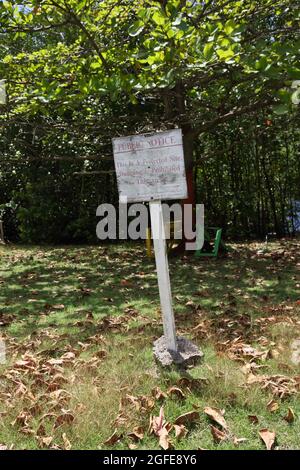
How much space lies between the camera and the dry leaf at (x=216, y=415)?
2.96 metres

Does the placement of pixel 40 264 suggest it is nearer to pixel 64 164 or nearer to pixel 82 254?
pixel 82 254

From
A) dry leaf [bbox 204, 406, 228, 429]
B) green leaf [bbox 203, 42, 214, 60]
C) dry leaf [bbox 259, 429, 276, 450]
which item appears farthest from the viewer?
green leaf [bbox 203, 42, 214, 60]

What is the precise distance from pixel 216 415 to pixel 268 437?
35 cm

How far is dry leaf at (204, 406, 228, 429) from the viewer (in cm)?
296

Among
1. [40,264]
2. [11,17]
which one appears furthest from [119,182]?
[40,264]

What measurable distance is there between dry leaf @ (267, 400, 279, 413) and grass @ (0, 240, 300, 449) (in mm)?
25

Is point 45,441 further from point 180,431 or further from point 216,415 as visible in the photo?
point 216,415

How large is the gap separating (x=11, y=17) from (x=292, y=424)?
5.94 metres

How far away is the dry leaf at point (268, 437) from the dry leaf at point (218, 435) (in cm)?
22

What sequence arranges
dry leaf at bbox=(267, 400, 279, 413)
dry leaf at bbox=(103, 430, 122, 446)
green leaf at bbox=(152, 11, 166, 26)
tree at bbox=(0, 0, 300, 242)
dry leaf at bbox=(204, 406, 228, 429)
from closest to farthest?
dry leaf at bbox=(103, 430, 122, 446) → dry leaf at bbox=(204, 406, 228, 429) → dry leaf at bbox=(267, 400, 279, 413) → green leaf at bbox=(152, 11, 166, 26) → tree at bbox=(0, 0, 300, 242)

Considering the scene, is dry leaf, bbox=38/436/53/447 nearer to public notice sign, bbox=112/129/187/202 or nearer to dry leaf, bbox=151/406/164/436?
dry leaf, bbox=151/406/164/436

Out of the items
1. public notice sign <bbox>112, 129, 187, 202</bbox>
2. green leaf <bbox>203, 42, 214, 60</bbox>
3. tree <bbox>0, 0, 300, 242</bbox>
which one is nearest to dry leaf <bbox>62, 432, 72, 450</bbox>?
public notice sign <bbox>112, 129, 187, 202</bbox>

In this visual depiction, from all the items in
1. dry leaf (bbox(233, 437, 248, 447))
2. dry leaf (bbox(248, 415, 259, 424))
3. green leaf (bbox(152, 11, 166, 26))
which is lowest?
dry leaf (bbox(233, 437, 248, 447))
